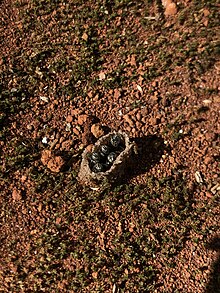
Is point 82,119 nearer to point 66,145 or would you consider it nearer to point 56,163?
point 66,145

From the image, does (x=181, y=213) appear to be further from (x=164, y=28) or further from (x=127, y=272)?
(x=164, y=28)

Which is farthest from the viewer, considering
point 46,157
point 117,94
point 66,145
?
point 117,94

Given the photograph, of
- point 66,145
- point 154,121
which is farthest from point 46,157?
point 154,121

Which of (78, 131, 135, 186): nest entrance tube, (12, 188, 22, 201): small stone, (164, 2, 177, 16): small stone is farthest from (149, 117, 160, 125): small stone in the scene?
(12, 188, 22, 201): small stone

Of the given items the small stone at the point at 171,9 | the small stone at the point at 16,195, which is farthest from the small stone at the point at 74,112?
→ the small stone at the point at 171,9

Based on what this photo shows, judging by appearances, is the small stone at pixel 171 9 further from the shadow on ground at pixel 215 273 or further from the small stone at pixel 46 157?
the shadow on ground at pixel 215 273

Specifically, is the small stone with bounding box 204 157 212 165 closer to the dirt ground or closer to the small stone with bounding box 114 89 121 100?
the dirt ground
